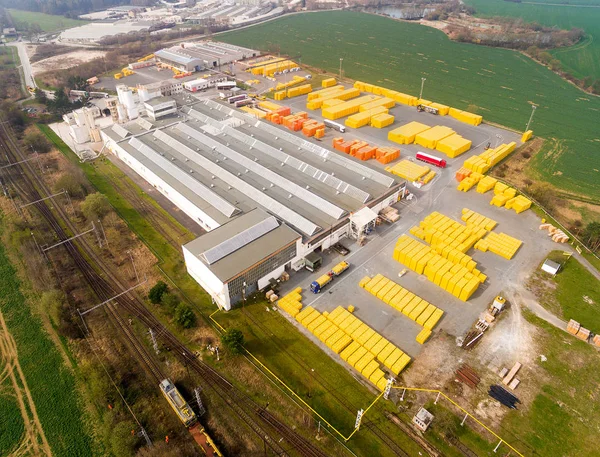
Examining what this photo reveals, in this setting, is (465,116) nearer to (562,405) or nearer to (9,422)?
(562,405)

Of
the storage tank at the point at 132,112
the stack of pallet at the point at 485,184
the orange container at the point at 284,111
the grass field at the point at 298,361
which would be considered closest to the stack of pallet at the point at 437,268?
the grass field at the point at 298,361

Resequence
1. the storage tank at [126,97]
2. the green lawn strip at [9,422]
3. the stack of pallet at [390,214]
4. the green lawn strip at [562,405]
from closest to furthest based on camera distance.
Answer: the green lawn strip at [562,405], the green lawn strip at [9,422], the stack of pallet at [390,214], the storage tank at [126,97]

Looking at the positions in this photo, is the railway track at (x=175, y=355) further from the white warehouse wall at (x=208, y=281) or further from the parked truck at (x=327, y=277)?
the parked truck at (x=327, y=277)

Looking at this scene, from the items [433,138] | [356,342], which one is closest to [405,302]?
[356,342]

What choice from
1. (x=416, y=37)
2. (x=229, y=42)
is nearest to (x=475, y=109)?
(x=416, y=37)

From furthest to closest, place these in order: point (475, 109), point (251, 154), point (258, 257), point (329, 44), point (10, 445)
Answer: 1. point (329, 44)
2. point (475, 109)
3. point (251, 154)
4. point (258, 257)
5. point (10, 445)

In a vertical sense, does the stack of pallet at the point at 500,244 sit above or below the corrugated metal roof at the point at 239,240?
below

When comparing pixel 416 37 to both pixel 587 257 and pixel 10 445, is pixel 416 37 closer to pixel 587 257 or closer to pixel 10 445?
pixel 587 257
